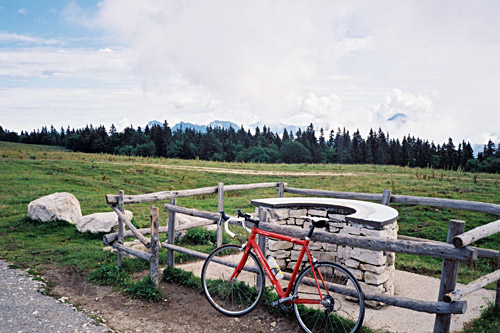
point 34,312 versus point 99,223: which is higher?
point 99,223

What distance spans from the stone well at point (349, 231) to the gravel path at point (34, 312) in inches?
133

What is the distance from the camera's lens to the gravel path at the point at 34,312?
205 inches

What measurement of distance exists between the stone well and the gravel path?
3373mm

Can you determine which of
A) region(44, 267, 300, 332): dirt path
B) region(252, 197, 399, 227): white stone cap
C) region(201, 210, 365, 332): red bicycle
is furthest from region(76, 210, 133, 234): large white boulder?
region(201, 210, 365, 332): red bicycle

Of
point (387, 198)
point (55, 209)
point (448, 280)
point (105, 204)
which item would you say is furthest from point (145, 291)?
point (105, 204)

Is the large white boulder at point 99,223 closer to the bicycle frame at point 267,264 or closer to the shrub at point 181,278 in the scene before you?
the shrub at point 181,278

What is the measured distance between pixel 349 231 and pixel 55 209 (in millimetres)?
9788

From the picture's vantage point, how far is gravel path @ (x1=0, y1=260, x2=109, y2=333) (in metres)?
5.20

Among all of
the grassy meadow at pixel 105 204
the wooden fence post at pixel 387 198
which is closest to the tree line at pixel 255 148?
the grassy meadow at pixel 105 204

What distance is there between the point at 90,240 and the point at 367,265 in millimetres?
8057

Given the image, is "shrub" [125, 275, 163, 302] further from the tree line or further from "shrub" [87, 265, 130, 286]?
the tree line

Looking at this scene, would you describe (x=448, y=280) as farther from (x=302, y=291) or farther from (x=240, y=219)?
(x=240, y=219)

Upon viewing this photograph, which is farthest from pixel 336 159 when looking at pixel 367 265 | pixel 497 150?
pixel 367 265

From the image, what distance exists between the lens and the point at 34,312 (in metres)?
5.70
